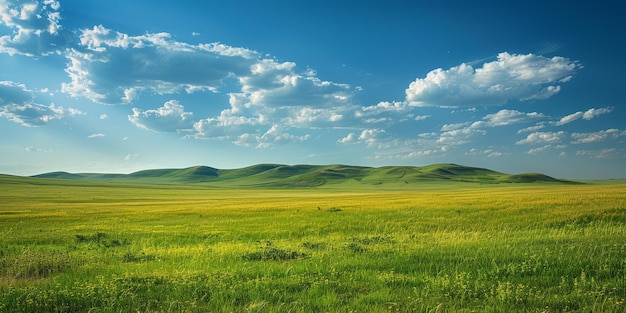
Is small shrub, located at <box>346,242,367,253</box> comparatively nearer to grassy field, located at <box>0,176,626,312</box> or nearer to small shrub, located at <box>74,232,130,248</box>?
grassy field, located at <box>0,176,626,312</box>

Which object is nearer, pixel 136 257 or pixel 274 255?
pixel 274 255

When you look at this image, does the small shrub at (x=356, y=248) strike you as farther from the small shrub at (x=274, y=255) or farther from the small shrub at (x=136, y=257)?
the small shrub at (x=136, y=257)

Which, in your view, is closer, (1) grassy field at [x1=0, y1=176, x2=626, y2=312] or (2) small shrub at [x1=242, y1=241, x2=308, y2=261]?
(1) grassy field at [x1=0, y1=176, x2=626, y2=312]

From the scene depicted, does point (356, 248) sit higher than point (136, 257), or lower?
higher

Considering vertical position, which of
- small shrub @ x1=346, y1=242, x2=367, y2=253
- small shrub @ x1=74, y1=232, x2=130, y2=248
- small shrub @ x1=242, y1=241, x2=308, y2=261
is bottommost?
small shrub @ x1=74, y1=232, x2=130, y2=248

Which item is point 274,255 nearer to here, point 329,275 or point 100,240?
point 329,275

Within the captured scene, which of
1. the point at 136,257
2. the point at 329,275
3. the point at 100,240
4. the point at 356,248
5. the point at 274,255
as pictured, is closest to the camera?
the point at 329,275

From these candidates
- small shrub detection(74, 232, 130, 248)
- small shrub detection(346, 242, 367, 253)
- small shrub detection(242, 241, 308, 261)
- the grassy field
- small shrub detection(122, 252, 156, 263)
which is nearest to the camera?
the grassy field

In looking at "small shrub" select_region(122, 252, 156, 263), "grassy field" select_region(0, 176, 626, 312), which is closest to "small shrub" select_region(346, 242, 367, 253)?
"grassy field" select_region(0, 176, 626, 312)

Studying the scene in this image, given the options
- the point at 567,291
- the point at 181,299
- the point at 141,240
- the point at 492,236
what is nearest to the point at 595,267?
the point at 567,291

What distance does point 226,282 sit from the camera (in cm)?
1116

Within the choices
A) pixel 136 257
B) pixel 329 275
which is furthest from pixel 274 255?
pixel 136 257

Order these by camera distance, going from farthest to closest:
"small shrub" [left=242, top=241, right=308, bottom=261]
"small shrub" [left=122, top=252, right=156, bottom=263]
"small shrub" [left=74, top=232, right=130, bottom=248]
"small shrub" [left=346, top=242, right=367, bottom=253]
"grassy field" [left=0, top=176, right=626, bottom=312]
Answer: "small shrub" [left=74, top=232, right=130, bottom=248] → "small shrub" [left=346, top=242, right=367, bottom=253] → "small shrub" [left=122, top=252, right=156, bottom=263] → "small shrub" [left=242, top=241, right=308, bottom=261] → "grassy field" [left=0, top=176, right=626, bottom=312]

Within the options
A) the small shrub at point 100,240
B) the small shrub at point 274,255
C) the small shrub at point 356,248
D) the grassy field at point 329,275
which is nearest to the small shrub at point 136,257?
the grassy field at point 329,275
